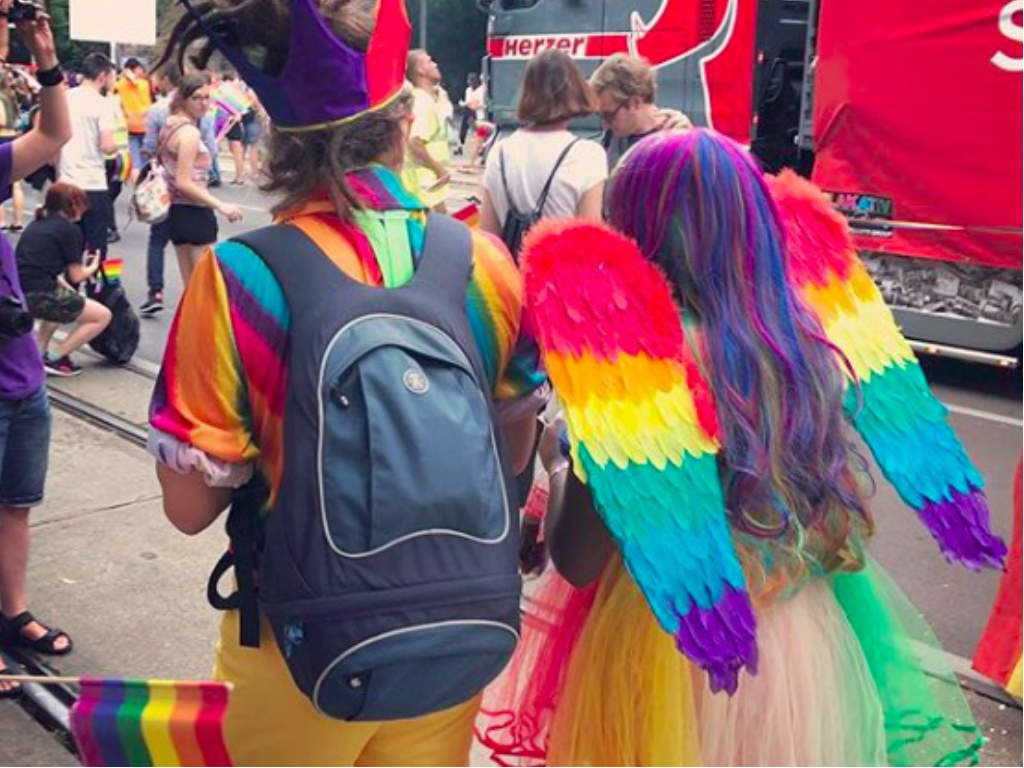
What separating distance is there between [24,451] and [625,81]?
3.18 m

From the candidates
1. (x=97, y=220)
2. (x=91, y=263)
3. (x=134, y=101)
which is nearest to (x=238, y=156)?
(x=134, y=101)

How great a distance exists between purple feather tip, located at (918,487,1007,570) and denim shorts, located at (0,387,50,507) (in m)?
2.37

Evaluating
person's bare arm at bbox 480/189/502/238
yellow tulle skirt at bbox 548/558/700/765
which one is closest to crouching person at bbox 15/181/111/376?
person's bare arm at bbox 480/189/502/238

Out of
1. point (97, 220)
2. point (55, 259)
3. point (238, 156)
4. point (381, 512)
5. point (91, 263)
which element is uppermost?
point (381, 512)

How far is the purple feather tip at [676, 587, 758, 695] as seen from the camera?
5.52 ft

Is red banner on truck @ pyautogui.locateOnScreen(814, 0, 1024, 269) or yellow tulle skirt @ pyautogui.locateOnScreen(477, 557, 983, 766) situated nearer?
yellow tulle skirt @ pyautogui.locateOnScreen(477, 557, 983, 766)

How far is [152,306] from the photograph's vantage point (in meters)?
8.39

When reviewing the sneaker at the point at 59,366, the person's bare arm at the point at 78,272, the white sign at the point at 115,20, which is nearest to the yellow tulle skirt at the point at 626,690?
the white sign at the point at 115,20

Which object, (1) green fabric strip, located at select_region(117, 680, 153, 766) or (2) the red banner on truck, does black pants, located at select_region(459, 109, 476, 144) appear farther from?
(1) green fabric strip, located at select_region(117, 680, 153, 766)

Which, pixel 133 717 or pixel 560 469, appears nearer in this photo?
pixel 133 717

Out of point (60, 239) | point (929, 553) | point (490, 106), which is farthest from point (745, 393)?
point (490, 106)

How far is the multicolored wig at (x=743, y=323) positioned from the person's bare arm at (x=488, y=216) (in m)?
3.27

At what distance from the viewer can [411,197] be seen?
179 centimetres

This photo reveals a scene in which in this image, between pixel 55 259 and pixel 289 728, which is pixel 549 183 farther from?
pixel 289 728
